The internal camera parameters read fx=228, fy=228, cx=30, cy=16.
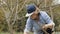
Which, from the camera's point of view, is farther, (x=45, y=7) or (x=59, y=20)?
(x=59, y=20)

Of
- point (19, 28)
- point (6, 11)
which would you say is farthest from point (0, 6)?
point (19, 28)

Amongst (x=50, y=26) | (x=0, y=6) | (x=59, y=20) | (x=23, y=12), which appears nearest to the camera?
(x=50, y=26)

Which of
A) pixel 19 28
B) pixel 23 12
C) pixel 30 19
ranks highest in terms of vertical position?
pixel 30 19

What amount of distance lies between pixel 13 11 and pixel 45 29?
21.5 feet

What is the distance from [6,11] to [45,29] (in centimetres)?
703

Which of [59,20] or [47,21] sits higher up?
[47,21]

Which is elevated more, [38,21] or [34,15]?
[34,15]

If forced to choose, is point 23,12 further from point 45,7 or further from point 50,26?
point 50,26

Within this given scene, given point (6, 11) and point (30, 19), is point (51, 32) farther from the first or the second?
point (6, 11)

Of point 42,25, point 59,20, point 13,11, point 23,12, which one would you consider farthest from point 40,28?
point 59,20

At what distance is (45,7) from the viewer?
10.0 m

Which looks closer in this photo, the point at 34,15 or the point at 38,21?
the point at 34,15

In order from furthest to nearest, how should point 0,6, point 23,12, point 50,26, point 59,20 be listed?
point 59,20 → point 23,12 → point 0,6 → point 50,26

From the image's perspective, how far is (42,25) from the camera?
3299 millimetres
